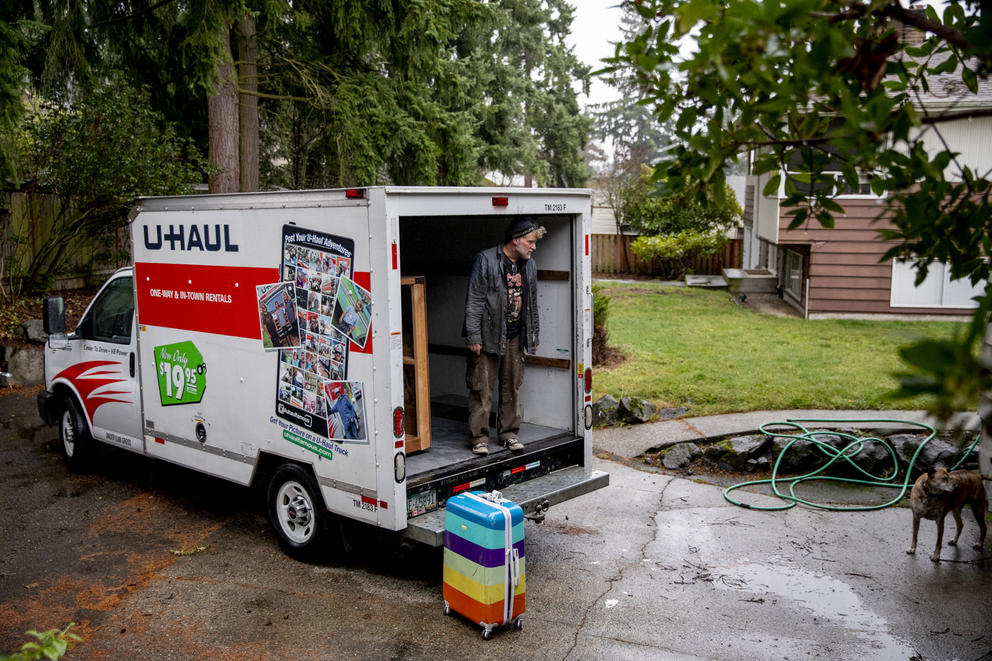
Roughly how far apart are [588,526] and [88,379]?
4.86 metres

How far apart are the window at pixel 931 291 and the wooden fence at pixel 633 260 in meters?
8.98

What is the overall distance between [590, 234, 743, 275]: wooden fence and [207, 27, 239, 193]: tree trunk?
627 inches

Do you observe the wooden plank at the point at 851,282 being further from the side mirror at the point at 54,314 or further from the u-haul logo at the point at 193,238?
the side mirror at the point at 54,314

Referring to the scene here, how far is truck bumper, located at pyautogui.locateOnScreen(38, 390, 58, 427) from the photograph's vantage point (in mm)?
8688

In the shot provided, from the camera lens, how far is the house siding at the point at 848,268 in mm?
17750

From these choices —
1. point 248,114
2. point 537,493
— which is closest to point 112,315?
point 537,493

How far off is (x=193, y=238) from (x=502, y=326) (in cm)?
258

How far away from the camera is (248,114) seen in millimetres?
13750

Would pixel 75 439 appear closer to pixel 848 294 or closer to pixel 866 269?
pixel 848 294

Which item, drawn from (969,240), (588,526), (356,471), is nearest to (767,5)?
(969,240)

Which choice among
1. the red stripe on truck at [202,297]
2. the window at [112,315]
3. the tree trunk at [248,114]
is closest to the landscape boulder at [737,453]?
the red stripe on truck at [202,297]

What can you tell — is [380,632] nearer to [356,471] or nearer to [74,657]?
[356,471]

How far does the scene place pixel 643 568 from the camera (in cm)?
633

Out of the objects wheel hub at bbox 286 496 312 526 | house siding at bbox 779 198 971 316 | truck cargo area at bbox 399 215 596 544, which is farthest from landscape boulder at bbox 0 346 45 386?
house siding at bbox 779 198 971 316
